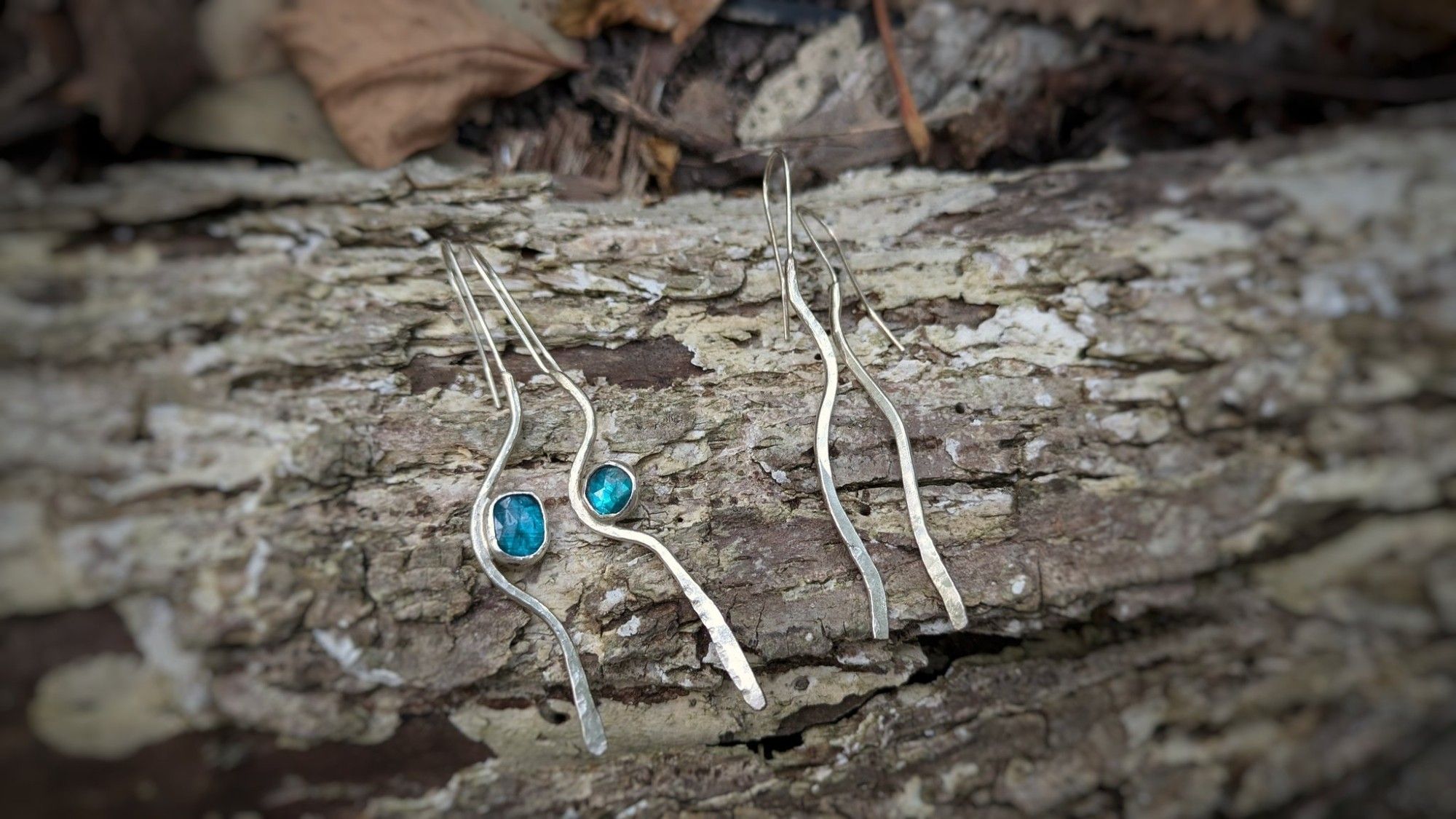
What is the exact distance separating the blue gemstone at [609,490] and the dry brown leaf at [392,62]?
1011 mm

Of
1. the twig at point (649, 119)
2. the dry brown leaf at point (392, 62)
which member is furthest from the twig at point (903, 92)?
the dry brown leaf at point (392, 62)

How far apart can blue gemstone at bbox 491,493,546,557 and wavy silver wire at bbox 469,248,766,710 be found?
0.28 feet

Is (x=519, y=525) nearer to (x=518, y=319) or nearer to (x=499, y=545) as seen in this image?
(x=499, y=545)

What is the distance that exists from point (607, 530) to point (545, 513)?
0.47 feet

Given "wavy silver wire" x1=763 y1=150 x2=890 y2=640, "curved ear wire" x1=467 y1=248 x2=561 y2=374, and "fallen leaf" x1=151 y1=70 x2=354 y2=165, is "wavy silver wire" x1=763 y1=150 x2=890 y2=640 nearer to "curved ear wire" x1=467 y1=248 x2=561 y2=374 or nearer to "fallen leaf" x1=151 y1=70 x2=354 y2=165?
"curved ear wire" x1=467 y1=248 x2=561 y2=374

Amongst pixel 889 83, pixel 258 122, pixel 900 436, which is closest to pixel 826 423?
pixel 900 436

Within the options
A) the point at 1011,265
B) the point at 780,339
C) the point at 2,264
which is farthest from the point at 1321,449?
the point at 2,264

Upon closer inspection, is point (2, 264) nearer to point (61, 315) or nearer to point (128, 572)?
point (61, 315)

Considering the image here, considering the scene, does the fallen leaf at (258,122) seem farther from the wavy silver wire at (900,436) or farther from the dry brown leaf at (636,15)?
the wavy silver wire at (900,436)

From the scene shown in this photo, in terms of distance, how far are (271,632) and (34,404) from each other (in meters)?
0.58

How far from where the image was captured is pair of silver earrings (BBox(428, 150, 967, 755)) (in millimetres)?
1593

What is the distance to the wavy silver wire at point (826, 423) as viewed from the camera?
1.66 m

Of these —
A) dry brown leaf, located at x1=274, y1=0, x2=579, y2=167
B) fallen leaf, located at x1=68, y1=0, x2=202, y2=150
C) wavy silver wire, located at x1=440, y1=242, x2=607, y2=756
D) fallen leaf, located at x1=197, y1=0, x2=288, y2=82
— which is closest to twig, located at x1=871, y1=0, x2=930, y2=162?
dry brown leaf, located at x1=274, y1=0, x2=579, y2=167

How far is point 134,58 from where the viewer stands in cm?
168
